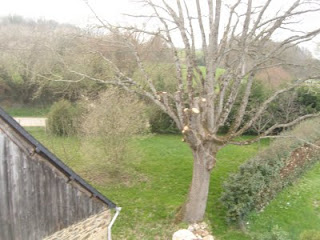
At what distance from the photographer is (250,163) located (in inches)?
475

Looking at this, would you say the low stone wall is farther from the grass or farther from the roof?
the grass

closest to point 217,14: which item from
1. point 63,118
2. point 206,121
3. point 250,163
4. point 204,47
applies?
point 204,47

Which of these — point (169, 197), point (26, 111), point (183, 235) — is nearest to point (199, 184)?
point (183, 235)

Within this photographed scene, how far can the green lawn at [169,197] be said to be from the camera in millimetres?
10383

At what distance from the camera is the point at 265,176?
39.0 ft

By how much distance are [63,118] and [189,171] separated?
8192 mm

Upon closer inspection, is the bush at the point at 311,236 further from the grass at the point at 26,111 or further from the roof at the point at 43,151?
the grass at the point at 26,111

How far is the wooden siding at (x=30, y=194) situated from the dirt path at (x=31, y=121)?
54.8 feet

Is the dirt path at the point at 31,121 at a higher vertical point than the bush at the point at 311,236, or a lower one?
higher

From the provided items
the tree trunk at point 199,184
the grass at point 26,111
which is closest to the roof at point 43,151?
the tree trunk at point 199,184

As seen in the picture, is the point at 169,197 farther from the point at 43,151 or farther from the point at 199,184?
the point at 43,151

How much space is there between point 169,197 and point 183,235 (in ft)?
9.82

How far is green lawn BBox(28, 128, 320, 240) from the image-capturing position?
1038cm

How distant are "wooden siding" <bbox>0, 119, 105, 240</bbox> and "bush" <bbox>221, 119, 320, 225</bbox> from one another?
19.2ft
